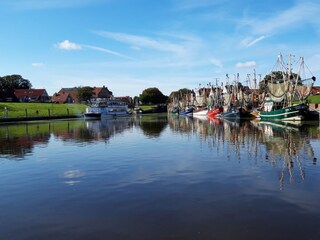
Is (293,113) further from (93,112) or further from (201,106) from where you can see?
(201,106)

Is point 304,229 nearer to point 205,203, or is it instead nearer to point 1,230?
point 205,203

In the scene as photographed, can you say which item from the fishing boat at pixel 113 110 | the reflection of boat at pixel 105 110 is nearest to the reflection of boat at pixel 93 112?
the reflection of boat at pixel 105 110

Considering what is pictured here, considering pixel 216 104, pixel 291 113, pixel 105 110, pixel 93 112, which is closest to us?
pixel 291 113

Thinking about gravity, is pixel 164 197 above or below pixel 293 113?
below

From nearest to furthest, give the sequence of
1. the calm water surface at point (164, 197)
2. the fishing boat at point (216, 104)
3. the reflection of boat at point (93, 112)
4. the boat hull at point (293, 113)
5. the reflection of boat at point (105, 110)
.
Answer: the calm water surface at point (164, 197) < the boat hull at point (293, 113) < the fishing boat at point (216, 104) < the reflection of boat at point (93, 112) < the reflection of boat at point (105, 110)

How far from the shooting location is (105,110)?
143 meters

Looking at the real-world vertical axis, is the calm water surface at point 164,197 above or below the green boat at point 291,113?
below

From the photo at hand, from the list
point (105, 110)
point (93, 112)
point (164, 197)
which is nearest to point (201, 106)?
point (105, 110)

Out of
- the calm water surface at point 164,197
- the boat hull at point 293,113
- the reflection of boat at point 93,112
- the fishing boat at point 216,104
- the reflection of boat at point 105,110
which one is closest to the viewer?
the calm water surface at point 164,197

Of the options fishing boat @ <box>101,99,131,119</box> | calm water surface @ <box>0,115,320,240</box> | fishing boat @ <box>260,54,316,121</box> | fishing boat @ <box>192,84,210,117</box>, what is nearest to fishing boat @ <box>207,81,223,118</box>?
fishing boat @ <box>192,84,210,117</box>

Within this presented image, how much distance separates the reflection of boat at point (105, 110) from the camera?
412 ft

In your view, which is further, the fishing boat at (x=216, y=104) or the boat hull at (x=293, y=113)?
the fishing boat at (x=216, y=104)

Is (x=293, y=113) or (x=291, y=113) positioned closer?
(x=293, y=113)

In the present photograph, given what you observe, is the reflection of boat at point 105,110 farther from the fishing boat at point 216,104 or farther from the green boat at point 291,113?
the green boat at point 291,113
